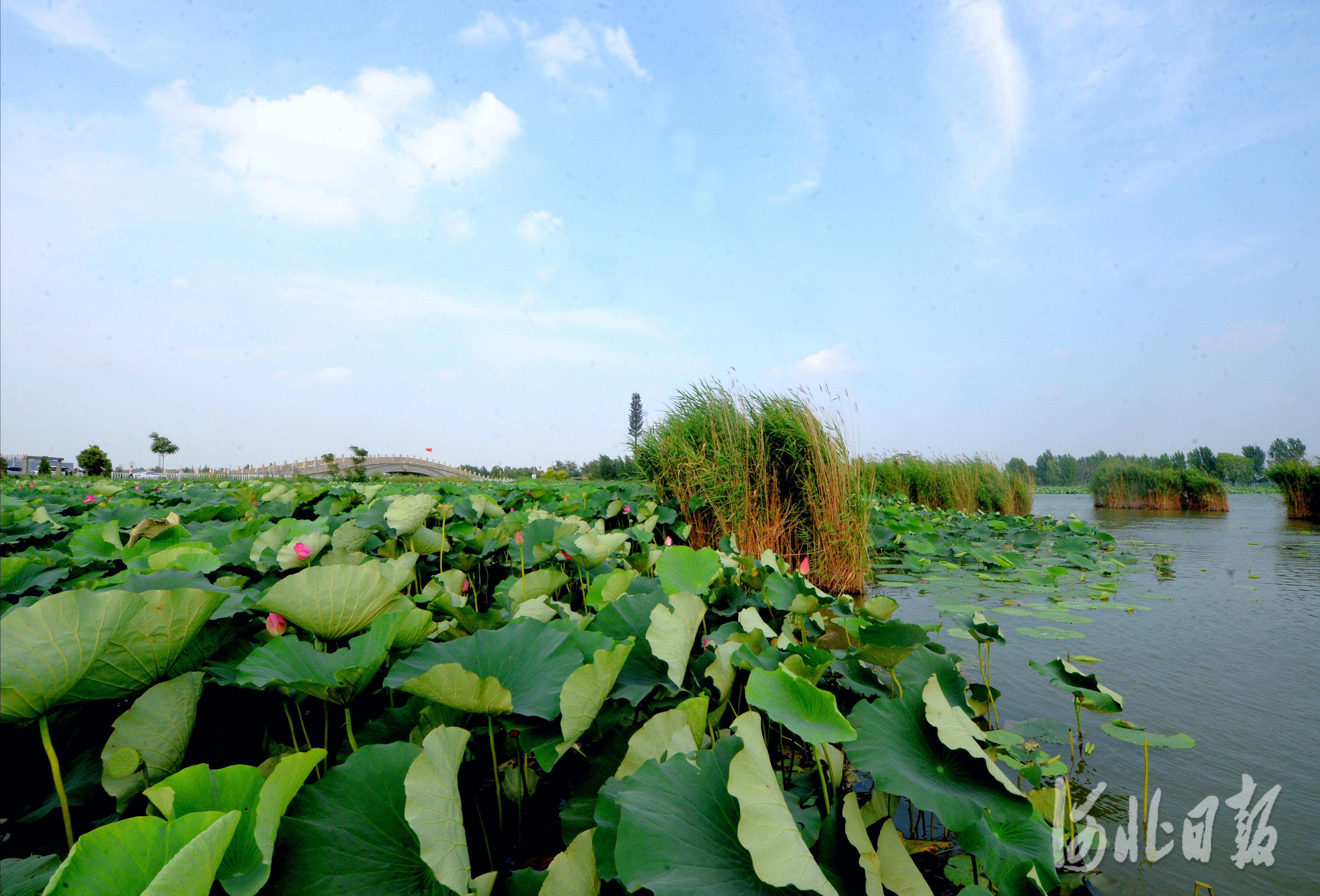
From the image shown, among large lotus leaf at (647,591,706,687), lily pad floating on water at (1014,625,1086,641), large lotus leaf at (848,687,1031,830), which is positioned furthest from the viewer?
lily pad floating on water at (1014,625,1086,641)

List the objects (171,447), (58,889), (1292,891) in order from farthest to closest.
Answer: (171,447), (1292,891), (58,889)

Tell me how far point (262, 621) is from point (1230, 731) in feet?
9.50

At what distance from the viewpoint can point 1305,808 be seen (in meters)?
1.58

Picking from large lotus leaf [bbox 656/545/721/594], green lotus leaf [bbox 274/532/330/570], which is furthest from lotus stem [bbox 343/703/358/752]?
large lotus leaf [bbox 656/545/721/594]

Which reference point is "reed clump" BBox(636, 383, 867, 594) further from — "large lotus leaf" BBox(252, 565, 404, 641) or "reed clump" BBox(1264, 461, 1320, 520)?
"reed clump" BBox(1264, 461, 1320, 520)

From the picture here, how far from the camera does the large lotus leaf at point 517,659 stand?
92 centimetres

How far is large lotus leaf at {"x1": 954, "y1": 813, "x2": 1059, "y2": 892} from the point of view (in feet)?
2.90

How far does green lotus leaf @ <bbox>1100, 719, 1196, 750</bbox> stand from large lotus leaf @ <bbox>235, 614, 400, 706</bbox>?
7.20 feet

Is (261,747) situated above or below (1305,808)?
above

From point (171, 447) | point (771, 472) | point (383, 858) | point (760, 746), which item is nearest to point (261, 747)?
point (383, 858)

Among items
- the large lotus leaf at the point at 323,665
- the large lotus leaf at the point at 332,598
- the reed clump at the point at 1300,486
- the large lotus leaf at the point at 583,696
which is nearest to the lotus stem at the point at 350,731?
the large lotus leaf at the point at 323,665

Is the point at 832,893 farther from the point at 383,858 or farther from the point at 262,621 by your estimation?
the point at 262,621

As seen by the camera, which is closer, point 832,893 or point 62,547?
point 832,893

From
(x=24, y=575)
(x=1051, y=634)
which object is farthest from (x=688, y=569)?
(x=1051, y=634)
